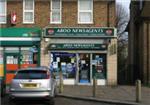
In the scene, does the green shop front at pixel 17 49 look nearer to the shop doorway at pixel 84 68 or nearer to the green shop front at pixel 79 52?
the green shop front at pixel 79 52

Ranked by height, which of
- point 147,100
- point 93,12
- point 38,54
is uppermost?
point 93,12

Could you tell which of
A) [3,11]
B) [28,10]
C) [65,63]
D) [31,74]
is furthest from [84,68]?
[31,74]

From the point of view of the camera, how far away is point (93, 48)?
30.4 meters

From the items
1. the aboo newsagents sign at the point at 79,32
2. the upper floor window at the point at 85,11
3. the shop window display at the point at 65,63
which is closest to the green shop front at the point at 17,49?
the aboo newsagents sign at the point at 79,32

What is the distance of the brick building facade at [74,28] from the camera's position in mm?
30406

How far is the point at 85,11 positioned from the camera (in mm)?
31453

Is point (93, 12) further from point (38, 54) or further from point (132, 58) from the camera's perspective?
point (132, 58)

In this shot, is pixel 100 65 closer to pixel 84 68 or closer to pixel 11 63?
pixel 84 68

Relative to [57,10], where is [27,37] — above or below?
below

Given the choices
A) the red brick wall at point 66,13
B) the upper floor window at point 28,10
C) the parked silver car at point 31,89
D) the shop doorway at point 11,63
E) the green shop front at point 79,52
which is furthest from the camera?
the upper floor window at point 28,10

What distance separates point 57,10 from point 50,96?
13.7m

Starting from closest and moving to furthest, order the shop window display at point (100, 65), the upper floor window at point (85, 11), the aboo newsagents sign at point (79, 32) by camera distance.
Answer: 1. the aboo newsagents sign at point (79, 32)
2. the shop window display at point (100, 65)
3. the upper floor window at point (85, 11)

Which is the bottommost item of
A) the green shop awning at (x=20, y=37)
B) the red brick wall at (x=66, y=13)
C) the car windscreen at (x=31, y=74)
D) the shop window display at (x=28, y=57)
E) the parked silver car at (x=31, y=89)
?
the parked silver car at (x=31, y=89)

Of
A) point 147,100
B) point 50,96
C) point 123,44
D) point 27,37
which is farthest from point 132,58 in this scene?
point 123,44
